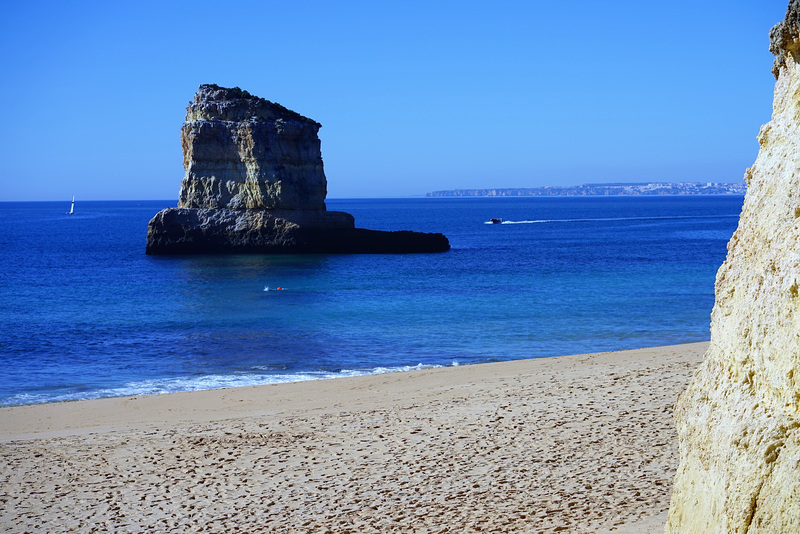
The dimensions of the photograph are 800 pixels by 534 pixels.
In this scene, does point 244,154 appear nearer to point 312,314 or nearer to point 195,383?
point 312,314

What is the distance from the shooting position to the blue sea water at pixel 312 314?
732 inches

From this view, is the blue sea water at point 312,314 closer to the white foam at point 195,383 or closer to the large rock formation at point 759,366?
the white foam at point 195,383

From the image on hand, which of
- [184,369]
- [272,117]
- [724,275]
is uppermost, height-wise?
[272,117]

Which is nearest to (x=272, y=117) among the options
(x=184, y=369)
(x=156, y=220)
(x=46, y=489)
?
(x=156, y=220)

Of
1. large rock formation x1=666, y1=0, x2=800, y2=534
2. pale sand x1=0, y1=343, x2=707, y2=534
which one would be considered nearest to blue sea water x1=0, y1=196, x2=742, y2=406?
pale sand x1=0, y1=343, x2=707, y2=534

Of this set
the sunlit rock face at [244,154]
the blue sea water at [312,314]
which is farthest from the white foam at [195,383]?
the sunlit rock face at [244,154]

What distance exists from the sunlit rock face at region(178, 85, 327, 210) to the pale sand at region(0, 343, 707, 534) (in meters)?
39.0

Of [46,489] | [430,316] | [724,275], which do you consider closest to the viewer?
[724,275]

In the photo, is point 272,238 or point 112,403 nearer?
point 112,403

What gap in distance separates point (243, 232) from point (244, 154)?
526 cm

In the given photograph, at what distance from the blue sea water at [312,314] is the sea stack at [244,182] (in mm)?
2376

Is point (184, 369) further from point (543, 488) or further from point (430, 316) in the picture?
point (543, 488)

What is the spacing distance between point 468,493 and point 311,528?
1.73m

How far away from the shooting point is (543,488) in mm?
8164
